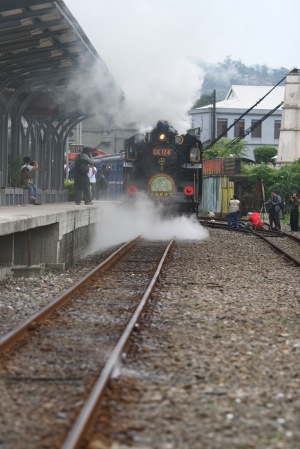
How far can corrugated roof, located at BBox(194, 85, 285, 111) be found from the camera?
70625 mm

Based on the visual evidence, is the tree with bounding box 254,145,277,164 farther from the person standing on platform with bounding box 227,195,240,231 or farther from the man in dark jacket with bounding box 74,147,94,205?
the man in dark jacket with bounding box 74,147,94,205

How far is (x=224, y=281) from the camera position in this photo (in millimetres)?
→ 11797

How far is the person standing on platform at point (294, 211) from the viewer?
2734 cm

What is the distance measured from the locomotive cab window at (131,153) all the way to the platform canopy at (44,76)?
1.46 m

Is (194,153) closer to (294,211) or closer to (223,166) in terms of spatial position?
(294,211)

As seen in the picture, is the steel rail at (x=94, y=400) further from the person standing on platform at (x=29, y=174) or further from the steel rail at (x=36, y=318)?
the person standing on platform at (x=29, y=174)

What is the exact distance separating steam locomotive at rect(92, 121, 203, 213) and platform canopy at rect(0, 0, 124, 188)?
1596 mm

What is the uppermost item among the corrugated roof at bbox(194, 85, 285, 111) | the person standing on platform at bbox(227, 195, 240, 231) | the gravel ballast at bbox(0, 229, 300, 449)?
the corrugated roof at bbox(194, 85, 285, 111)

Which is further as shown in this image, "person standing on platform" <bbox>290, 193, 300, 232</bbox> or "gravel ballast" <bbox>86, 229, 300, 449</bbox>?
"person standing on platform" <bbox>290, 193, 300, 232</bbox>

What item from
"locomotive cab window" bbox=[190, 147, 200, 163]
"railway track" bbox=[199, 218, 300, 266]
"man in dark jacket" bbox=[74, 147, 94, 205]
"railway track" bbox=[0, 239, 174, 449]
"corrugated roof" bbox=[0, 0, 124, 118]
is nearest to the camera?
"railway track" bbox=[0, 239, 174, 449]

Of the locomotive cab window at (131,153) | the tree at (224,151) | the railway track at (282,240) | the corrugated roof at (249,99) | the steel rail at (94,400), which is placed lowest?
the railway track at (282,240)

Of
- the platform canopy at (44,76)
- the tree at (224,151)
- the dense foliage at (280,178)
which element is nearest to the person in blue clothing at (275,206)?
the platform canopy at (44,76)

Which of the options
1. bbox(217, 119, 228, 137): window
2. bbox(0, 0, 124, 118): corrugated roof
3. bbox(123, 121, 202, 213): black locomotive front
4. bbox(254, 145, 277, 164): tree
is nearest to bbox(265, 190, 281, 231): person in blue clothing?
bbox(123, 121, 202, 213): black locomotive front

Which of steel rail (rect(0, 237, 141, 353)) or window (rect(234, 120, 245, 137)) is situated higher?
window (rect(234, 120, 245, 137))
